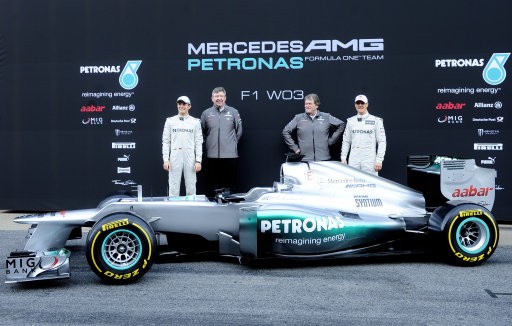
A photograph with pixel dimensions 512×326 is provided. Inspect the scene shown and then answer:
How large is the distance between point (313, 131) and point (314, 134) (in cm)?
4

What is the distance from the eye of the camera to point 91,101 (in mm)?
9352

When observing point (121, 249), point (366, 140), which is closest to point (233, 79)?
point (366, 140)

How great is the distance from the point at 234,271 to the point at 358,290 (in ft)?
4.13

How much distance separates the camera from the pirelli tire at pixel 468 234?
5465 millimetres

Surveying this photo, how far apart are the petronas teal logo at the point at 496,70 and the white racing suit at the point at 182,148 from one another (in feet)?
13.9

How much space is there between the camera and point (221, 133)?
8469 millimetres

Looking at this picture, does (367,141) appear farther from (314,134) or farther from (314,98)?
(314,98)

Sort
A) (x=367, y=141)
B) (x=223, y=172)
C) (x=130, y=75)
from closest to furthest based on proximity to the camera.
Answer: (x=367, y=141)
(x=223, y=172)
(x=130, y=75)

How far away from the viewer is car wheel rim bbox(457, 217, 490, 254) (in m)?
5.50

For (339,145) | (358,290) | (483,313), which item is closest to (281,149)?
(339,145)

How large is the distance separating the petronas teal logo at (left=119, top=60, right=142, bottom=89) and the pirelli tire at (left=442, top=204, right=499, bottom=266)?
18.2 feet

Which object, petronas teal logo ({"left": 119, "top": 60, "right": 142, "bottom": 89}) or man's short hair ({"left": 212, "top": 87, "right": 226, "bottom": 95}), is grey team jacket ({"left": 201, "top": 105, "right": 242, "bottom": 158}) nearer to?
man's short hair ({"left": 212, "top": 87, "right": 226, "bottom": 95})

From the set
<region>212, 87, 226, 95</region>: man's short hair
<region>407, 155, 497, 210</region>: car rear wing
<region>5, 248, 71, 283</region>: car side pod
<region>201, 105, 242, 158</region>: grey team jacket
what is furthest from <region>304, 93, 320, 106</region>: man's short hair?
<region>5, 248, 71, 283</region>: car side pod

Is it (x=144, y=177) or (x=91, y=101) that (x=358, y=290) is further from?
(x=91, y=101)
